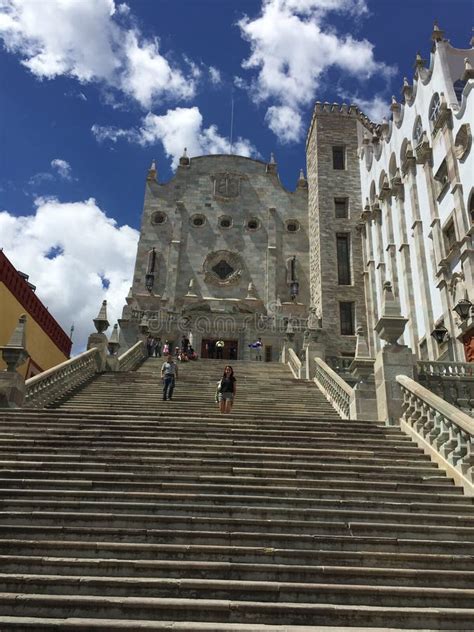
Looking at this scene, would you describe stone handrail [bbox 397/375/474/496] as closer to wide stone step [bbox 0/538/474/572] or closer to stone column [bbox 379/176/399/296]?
wide stone step [bbox 0/538/474/572]

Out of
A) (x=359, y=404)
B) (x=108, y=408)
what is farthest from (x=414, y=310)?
(x=108, y=408)

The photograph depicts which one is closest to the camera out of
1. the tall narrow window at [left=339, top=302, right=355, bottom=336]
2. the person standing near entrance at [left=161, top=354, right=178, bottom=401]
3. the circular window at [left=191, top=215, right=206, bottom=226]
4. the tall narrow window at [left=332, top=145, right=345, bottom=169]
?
the person standing near entrance at [left=161, top=354, right=178, bottom=401]

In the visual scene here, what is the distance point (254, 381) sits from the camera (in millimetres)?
17359

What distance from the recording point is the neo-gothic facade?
72.6ft

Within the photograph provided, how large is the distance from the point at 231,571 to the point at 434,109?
25.0 m

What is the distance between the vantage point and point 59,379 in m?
13.7

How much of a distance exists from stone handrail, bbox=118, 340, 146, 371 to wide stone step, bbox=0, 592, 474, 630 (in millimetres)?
14947

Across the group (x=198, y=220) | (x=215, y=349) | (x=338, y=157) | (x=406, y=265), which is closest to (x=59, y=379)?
(x=215, y=349)

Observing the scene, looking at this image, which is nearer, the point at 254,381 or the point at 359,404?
the point at 359,404

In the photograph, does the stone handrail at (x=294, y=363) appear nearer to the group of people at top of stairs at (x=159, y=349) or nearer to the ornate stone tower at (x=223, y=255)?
the group of people at top of stairs at (x=159, y=349)

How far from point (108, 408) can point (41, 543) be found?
6842 millimetres

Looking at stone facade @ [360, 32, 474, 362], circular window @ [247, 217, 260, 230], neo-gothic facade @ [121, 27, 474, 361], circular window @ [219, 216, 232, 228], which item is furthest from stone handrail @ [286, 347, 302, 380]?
circular window @ [219, 216, 232, 228]

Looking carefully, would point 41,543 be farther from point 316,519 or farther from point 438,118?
point 438,118

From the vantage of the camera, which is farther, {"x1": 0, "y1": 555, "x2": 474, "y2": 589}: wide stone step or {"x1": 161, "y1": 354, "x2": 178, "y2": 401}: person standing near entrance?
{"x1": 161, "y1": 354, "x2": 178, "y2": 401}: person standing near entrance
